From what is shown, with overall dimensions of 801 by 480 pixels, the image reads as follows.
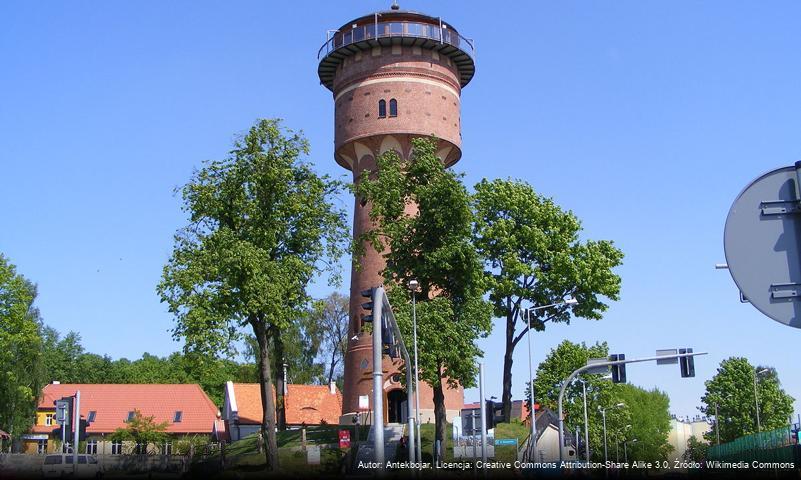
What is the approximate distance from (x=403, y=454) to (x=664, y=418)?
8354cm

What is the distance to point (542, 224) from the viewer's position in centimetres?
4731

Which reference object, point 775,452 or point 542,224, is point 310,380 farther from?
point 775,452

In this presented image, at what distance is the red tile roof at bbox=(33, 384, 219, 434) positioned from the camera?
76.2 meters

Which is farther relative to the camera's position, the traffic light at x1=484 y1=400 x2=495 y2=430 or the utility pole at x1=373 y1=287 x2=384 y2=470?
the traffic light at x1=484 y1=400 x2=495 y2=430

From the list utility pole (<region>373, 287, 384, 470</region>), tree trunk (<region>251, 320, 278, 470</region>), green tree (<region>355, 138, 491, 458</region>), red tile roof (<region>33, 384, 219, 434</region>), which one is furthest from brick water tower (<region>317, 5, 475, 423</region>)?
utility pole (<region>373, 287, 384, 470</region>)

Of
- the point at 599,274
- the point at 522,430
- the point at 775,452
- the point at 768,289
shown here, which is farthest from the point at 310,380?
the point at 768,289

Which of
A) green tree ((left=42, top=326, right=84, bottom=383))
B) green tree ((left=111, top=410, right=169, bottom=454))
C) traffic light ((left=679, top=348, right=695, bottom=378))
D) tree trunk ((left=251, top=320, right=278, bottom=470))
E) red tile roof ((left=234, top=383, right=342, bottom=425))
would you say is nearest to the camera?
traffic light ((left=679, top=348, right=695, bottom=378))

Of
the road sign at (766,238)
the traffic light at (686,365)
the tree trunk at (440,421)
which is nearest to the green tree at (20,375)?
the tree trunk at (440,421)

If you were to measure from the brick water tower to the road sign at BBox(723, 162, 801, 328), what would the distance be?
4505 centimetres

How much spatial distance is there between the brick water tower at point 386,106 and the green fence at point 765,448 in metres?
14.6

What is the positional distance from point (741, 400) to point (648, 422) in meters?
31.4

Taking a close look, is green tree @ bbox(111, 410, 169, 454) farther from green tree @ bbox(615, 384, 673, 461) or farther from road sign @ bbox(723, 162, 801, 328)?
road sign @ bbox(723, 162, 801, 328)

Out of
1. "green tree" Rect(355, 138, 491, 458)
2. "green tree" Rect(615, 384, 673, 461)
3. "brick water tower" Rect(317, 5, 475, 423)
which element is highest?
"brick water tower" Rect(317, 5, 475, 423)

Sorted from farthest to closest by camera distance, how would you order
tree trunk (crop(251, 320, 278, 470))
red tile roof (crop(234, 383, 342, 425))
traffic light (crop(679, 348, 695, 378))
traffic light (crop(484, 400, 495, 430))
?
red tile roof (crop(234, 383, 342, 425))
tree trunk (crop(251, 320, 278, 470))
traffic light (crop(679, 348, 695, 378))
traffic light (crop(484, 400, 495, 430))
